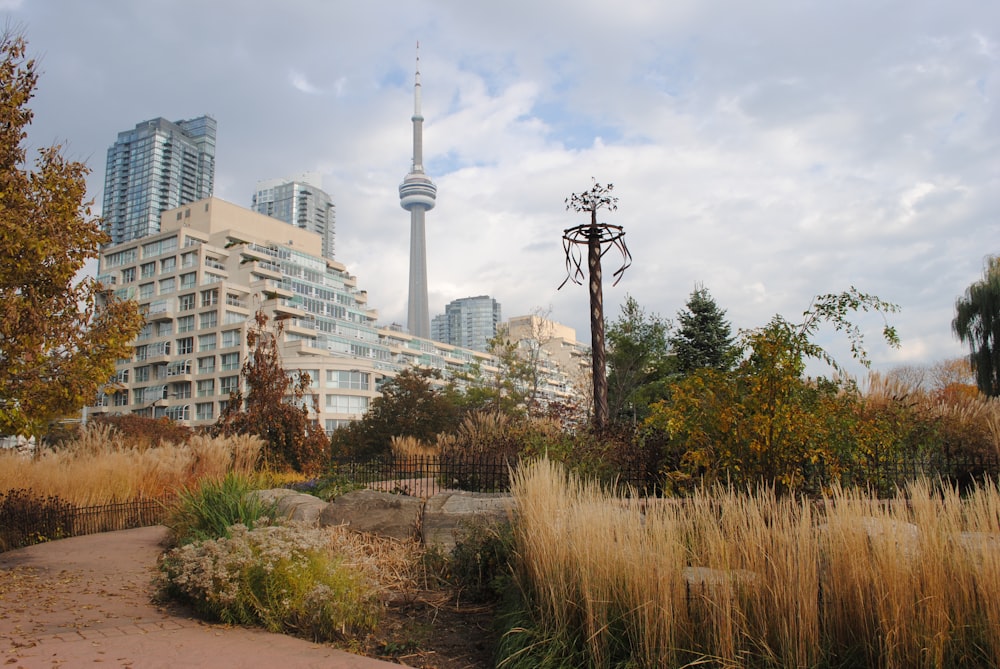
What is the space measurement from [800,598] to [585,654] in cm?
136

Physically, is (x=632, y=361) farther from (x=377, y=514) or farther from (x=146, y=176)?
(x=146, y=176)

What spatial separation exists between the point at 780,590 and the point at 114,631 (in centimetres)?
495

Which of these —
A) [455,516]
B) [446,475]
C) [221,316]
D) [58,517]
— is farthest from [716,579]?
[221,316]

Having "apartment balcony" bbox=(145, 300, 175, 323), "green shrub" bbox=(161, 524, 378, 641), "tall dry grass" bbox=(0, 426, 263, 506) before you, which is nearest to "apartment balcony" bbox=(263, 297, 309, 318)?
"apartment balcony" bbox=(145, 300, 175, 323)

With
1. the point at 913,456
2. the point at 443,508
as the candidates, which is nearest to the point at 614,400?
the point at 913,456

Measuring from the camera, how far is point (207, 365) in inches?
2972

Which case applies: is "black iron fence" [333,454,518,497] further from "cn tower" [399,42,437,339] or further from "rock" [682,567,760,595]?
Result: "cn tower" [399,42,437,339]

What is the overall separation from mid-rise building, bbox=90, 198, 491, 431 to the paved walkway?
64370mm

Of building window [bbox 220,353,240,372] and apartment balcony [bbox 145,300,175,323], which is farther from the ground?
apartment balcony [bbox 145,300,175,323]

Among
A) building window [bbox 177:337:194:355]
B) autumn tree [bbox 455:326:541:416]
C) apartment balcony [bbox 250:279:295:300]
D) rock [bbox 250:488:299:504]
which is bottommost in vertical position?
rock [bbox 250:488:299:504]

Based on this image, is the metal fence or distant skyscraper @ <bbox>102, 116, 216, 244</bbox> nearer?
the metal fence

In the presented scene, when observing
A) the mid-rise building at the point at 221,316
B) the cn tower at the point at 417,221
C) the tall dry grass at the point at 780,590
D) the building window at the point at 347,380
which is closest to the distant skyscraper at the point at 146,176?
the cn tower at the point at 417,221

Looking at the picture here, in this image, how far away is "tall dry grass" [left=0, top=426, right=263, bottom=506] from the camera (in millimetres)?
11820

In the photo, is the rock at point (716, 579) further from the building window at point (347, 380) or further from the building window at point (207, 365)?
the building window at point (207, 365)
